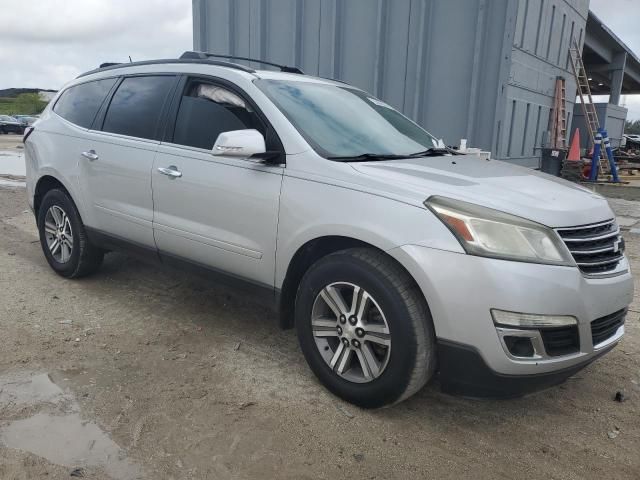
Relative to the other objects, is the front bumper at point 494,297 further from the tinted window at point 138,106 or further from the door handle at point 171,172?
the tinted window at point 138,106

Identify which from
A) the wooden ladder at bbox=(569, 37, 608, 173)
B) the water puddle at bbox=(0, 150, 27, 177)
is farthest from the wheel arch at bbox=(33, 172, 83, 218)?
the wooden ladder at bbox=(569, 37, 608, 173)

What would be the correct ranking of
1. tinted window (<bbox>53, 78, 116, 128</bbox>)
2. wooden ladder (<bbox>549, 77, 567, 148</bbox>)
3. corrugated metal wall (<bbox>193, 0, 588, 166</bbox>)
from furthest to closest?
1. wooden ladder (<bbox>549, 77, 567, 148</bbox>)
2. corrugated metal wall (<bbox>193, 0, 588, 166</bbox>)
3. tinted window (<bbox>53, 78, 116, 128</bbox>)

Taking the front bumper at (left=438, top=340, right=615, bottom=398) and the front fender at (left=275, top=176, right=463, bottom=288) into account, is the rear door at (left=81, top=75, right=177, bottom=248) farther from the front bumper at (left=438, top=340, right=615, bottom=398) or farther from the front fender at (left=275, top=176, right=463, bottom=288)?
the front bumper at (left=438, top=340, right=615, bottom=398)

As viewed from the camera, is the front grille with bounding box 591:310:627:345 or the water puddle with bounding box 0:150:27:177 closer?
the front grille with bounding box 591:310:627:345

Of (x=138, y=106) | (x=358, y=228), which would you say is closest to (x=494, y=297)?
(x=358, y=228)

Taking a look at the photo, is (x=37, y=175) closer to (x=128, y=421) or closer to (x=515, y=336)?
(x=128, y=421)

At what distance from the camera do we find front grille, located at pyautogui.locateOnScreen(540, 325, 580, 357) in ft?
7.69

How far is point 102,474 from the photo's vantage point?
2.24m

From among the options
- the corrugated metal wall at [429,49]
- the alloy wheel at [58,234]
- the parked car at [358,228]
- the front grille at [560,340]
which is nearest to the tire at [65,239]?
the alloy wheel at [58,234]

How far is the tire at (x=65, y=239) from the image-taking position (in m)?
4.43

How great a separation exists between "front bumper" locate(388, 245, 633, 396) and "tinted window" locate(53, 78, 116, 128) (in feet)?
9.99

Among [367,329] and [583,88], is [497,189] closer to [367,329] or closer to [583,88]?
[367,329]

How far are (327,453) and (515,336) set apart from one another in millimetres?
987

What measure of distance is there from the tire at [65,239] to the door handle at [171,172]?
1277 millimetres
